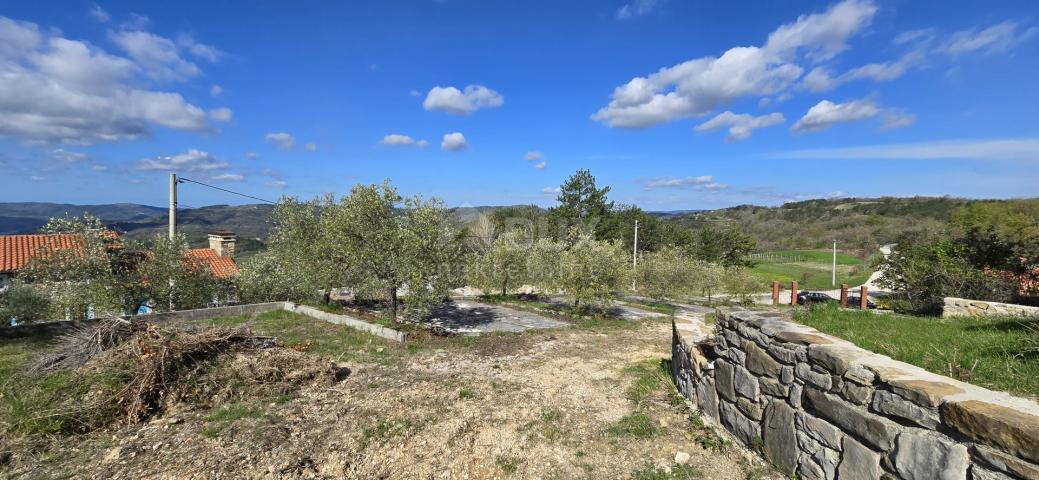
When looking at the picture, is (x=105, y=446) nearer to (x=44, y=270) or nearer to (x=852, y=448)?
(x=852, y=448)

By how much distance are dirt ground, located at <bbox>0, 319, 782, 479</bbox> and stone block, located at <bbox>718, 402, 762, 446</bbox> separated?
168 millimetres

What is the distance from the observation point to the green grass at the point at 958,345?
3.25 meters

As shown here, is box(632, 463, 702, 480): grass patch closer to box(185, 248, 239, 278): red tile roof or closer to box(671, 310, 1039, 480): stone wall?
box(671, 310, 1039, 480): stone wall

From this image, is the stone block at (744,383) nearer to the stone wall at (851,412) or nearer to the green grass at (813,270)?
the stone wall at (851,412)

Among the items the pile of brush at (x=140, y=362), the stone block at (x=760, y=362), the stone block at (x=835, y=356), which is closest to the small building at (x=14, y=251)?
the pile of brush at (x=140, y=362)

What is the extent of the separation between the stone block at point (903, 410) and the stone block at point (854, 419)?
89 millimetres

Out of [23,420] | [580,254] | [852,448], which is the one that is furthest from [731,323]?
[580,254]

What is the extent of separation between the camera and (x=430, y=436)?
18.2 ft

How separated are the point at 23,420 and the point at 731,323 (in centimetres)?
902

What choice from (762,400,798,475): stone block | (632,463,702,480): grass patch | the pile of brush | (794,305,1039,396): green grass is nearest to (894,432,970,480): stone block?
(794,305,1039,396): green grass

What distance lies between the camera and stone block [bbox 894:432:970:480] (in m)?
2.53

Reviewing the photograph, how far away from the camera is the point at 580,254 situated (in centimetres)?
1656

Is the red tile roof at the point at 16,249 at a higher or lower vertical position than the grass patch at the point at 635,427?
higher

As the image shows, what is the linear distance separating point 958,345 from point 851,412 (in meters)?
1.98
